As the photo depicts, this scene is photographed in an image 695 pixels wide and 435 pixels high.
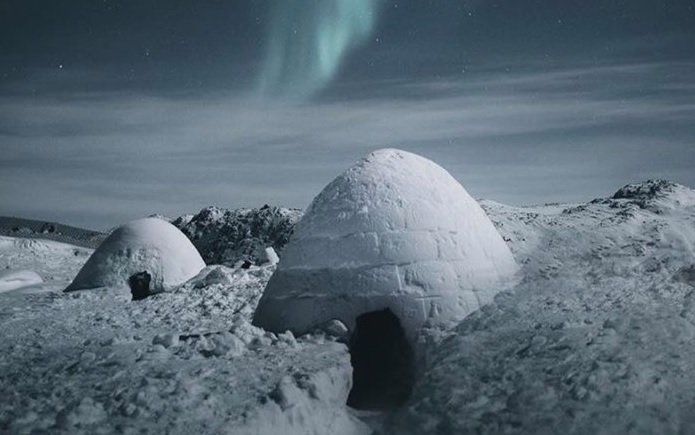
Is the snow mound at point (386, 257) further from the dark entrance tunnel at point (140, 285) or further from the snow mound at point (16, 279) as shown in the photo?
the snow mound at point (16, 279)

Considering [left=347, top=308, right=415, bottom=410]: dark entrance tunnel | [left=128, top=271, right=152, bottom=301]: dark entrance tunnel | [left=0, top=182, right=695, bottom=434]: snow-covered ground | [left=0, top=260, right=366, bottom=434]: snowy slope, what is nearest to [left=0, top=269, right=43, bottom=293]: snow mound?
[left=128, top=271, right=152, bottom=301]: dark entrance tunnel

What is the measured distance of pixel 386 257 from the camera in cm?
660

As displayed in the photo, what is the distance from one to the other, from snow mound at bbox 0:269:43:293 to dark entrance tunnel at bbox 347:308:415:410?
45.4ft

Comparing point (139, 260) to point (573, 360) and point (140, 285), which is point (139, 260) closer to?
point (140, 285)

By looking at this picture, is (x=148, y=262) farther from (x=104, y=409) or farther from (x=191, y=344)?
(x=104, y=409)

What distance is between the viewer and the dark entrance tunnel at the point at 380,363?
20.9ft

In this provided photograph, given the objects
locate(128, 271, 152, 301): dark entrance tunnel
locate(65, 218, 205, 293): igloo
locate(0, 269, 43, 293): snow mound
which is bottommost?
locate(0, 269, 43, 293): snow mound

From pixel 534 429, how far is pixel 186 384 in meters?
2.85

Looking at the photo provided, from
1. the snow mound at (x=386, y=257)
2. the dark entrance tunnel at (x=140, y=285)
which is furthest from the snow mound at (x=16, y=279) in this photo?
the snow mound at (x=386, y=257)

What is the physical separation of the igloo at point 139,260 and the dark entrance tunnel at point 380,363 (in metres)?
8.99

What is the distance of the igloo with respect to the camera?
14.8m

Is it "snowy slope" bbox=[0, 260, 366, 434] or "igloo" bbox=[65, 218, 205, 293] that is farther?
"igloo" bbox=[65, 218, 205, 293]

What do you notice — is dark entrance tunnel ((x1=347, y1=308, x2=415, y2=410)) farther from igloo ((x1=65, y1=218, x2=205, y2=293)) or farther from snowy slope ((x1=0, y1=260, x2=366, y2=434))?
igloo ((x1=65, y1=218, x2=205, y2=293))

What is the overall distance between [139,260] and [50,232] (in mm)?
22084
